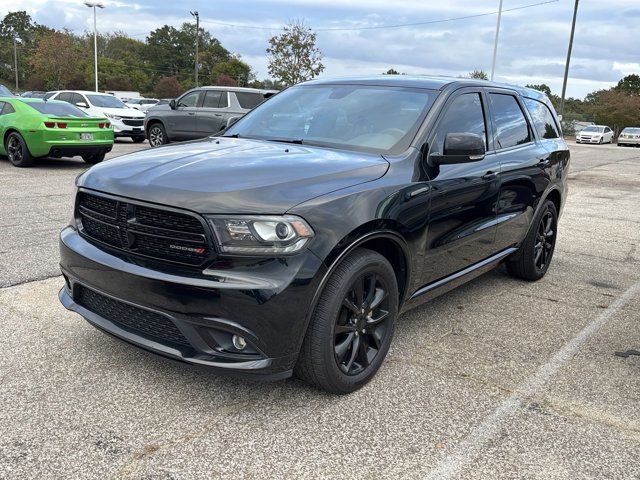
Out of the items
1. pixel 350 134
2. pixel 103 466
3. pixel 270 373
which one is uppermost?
pixel 350 134

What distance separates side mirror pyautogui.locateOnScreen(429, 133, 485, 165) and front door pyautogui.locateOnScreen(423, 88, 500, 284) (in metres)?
0.06

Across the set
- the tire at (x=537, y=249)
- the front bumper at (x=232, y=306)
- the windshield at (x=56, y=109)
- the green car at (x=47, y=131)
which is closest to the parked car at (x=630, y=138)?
the green car at (x=47, y=131)

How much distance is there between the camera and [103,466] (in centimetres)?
252

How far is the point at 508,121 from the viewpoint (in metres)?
4.84

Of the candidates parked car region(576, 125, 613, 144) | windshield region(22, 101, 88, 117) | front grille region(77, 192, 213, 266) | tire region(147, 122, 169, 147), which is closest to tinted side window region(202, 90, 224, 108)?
tire region(147, 122, 169, 147)

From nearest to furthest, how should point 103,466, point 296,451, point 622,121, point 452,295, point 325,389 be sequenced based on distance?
point 103,466
point 296,451
point 325,389
point 452,295
point 622,121

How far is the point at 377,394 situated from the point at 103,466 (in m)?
1.45

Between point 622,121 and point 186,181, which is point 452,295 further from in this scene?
point 622,121

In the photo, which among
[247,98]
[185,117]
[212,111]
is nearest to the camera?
[212,111]

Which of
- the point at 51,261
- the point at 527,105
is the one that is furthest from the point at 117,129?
the point at 527,105

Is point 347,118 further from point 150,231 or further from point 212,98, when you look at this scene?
point 212,98

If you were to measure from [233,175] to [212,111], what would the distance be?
1351 centimetres

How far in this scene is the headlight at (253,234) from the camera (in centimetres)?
270

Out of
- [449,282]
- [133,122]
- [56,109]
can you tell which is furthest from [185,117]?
[449,282]
